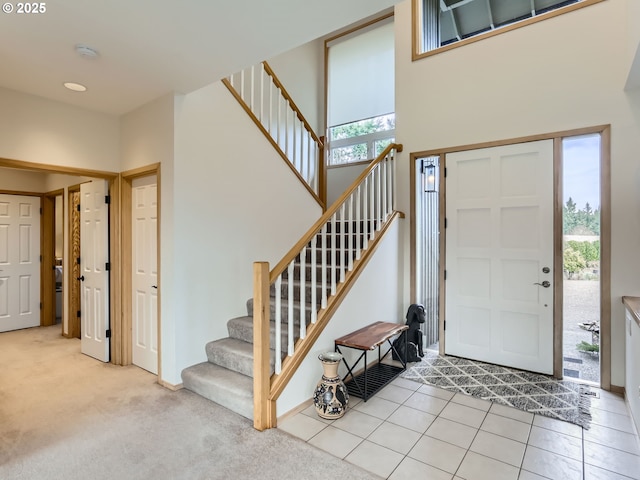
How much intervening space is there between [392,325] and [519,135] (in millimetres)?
2346

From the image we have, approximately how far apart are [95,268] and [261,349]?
2591 mm

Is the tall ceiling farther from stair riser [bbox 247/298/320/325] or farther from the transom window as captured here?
the transom window

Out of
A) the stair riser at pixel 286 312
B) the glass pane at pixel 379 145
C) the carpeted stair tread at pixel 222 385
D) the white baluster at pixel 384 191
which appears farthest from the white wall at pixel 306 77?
the carpeted stair tread at pixel 222 385

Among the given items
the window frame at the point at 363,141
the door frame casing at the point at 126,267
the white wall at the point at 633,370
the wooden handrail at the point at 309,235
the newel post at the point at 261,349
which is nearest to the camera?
the white wall at the point at 633,370

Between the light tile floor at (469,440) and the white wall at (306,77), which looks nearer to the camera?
the light tile floor at (469,440)

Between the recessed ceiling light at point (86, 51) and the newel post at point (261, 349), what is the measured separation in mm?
1870

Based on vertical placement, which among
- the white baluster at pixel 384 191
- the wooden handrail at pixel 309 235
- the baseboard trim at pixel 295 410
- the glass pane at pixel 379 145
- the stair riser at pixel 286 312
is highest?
the glass pane at pixel 379 145

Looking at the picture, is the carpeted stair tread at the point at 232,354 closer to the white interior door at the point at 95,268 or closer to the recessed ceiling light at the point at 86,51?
the white interior door at the point at 95,268

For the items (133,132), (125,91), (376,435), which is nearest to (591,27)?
(376,435)

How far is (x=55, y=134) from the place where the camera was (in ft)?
11.0

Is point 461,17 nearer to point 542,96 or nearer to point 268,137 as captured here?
point 542,96

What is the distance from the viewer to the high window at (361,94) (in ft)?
17.1

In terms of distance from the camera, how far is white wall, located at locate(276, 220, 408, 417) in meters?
2.77

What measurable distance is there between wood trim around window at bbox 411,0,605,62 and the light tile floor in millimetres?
3583
